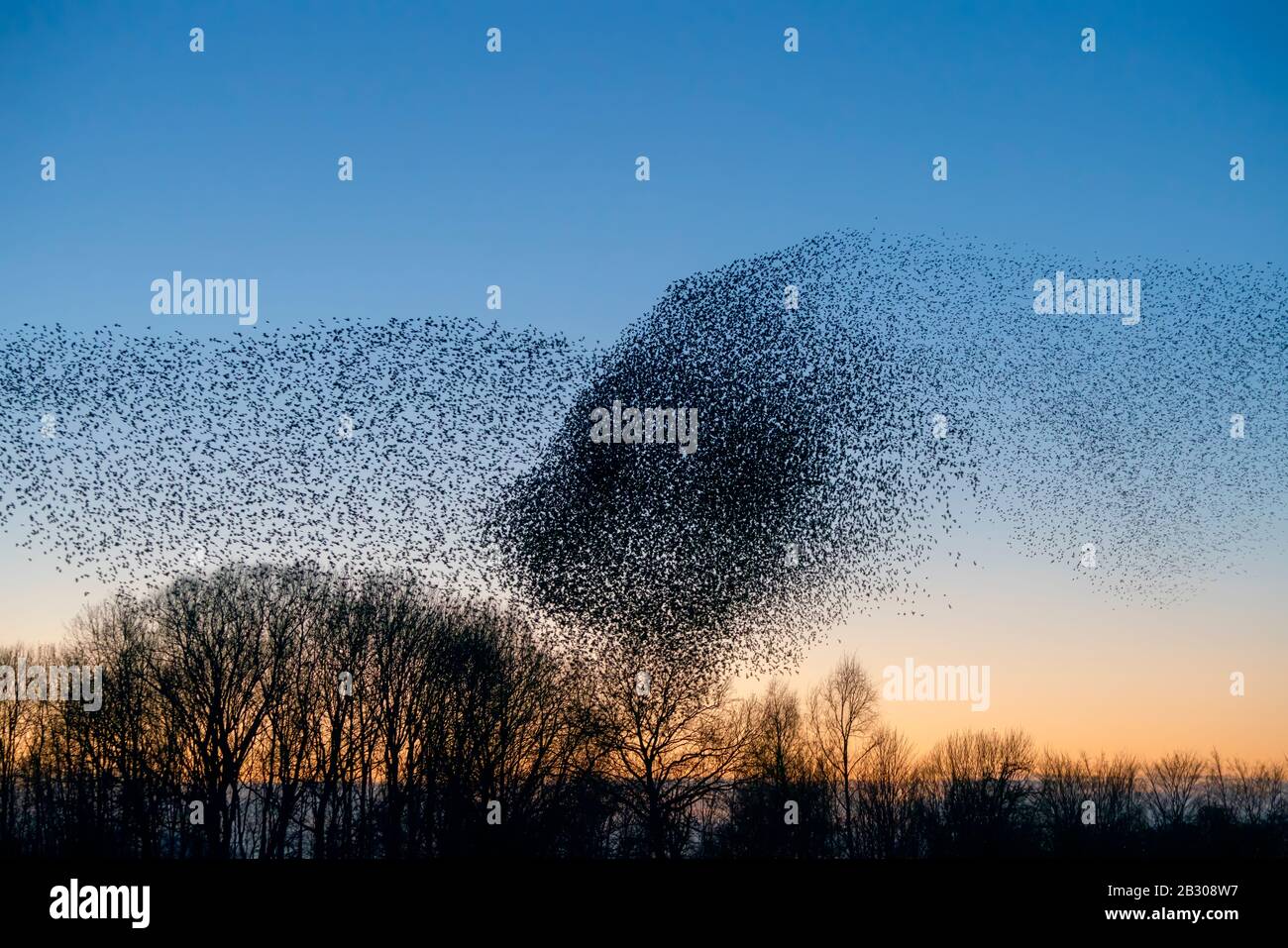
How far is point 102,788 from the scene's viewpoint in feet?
181

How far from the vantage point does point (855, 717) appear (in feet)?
244

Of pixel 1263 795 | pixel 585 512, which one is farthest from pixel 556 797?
pixel 1263 795

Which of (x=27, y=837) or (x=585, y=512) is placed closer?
(x=585, y=512)

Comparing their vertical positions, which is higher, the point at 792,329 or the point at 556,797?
the point at 792,329

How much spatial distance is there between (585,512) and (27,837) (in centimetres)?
3821

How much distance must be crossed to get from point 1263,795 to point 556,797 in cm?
7011

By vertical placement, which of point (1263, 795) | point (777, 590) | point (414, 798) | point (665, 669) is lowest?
point (1263, 795)

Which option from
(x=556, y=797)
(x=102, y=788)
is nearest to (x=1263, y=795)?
(x=556, y=797)
